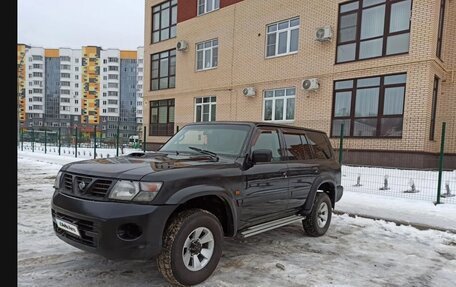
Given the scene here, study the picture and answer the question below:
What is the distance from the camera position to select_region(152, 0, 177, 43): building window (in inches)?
933

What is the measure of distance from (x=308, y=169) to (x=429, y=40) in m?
10.3

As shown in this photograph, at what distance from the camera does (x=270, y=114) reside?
58.5ft

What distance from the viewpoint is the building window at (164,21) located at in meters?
23.7

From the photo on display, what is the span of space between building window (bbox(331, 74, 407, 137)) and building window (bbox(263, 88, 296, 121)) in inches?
90.9

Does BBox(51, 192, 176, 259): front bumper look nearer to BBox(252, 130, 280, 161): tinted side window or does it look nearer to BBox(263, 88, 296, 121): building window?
BBox(252, 130, 280, 161): tinted side window

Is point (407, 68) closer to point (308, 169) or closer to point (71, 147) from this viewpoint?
point (308, 169)

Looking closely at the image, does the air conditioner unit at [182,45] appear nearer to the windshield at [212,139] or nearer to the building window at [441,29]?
the building window at [441,29]

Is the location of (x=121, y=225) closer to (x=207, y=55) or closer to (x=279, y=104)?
(x=279, y=104)

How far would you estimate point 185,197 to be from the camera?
343 centimetres

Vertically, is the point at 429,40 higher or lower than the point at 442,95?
higher

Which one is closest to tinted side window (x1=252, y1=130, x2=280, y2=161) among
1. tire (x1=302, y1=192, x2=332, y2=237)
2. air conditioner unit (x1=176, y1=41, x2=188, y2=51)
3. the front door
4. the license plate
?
the front door

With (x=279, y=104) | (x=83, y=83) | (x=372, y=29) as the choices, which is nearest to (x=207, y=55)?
(x=279, y=104)

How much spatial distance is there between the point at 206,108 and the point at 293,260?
56.2 feet
